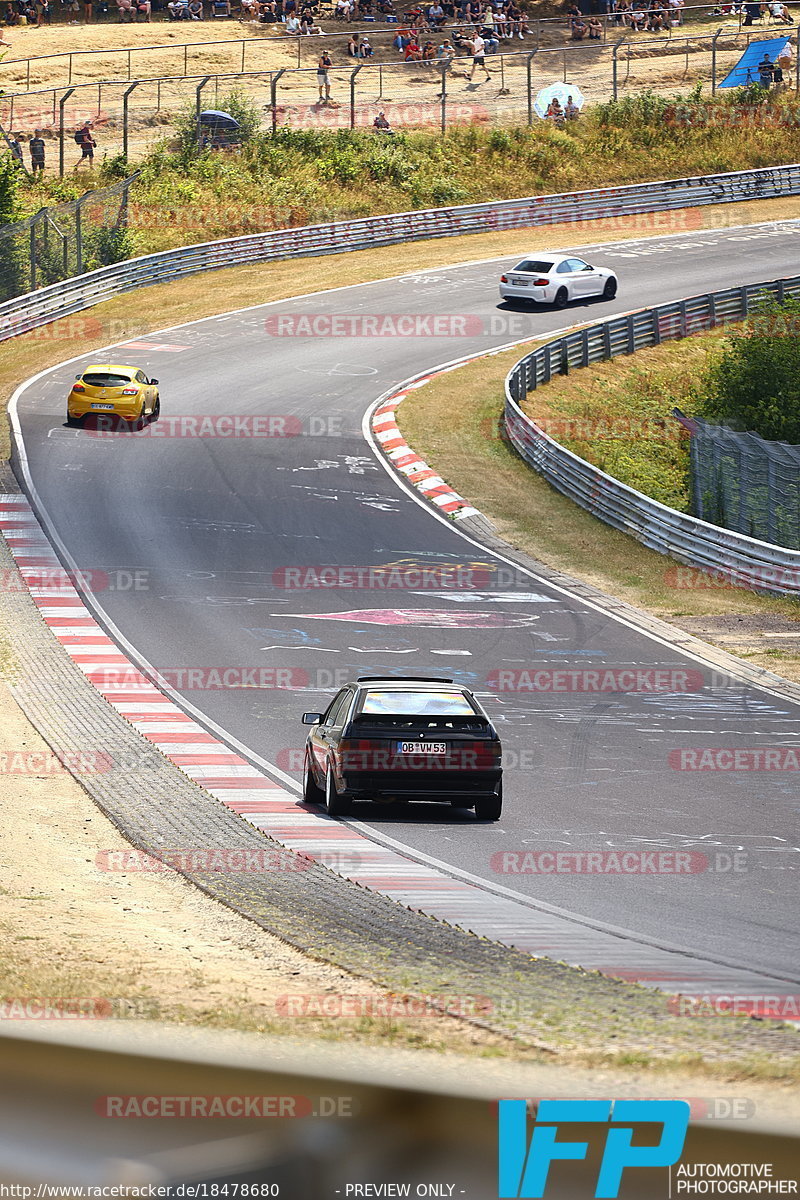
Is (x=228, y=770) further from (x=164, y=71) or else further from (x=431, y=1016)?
(x=164, y=71)

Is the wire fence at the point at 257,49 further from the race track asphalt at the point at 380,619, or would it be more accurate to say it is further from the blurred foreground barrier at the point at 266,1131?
the blurred foreground barrier at the point at 266,1131

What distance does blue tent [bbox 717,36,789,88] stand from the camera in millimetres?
68938

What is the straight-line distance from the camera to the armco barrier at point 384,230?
45812 millimetres

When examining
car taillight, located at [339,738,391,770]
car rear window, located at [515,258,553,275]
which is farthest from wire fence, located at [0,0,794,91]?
car taillight, located at [339,738,391,770]

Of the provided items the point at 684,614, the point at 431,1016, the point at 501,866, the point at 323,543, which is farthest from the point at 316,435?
the point at 431,1016

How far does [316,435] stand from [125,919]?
27.0 metres

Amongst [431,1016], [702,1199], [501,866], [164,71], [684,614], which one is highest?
[164,71]

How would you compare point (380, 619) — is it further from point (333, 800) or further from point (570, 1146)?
point (570, 1146)

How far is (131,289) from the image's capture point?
48.8 meters

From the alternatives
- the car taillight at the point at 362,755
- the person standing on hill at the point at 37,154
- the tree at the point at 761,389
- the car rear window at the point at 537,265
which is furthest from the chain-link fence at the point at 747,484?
the person standing on hill at the point at 37,154

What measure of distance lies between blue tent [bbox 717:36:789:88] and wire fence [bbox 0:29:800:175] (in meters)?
1.03

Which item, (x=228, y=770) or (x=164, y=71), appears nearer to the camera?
(x=228, y=770)

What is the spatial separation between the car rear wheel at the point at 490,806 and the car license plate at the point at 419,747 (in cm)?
56

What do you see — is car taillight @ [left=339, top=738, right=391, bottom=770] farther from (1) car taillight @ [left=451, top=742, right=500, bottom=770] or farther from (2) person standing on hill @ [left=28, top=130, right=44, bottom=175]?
(2) person standing on hill @ [left=28, top=130, right=44, bottom=175]
